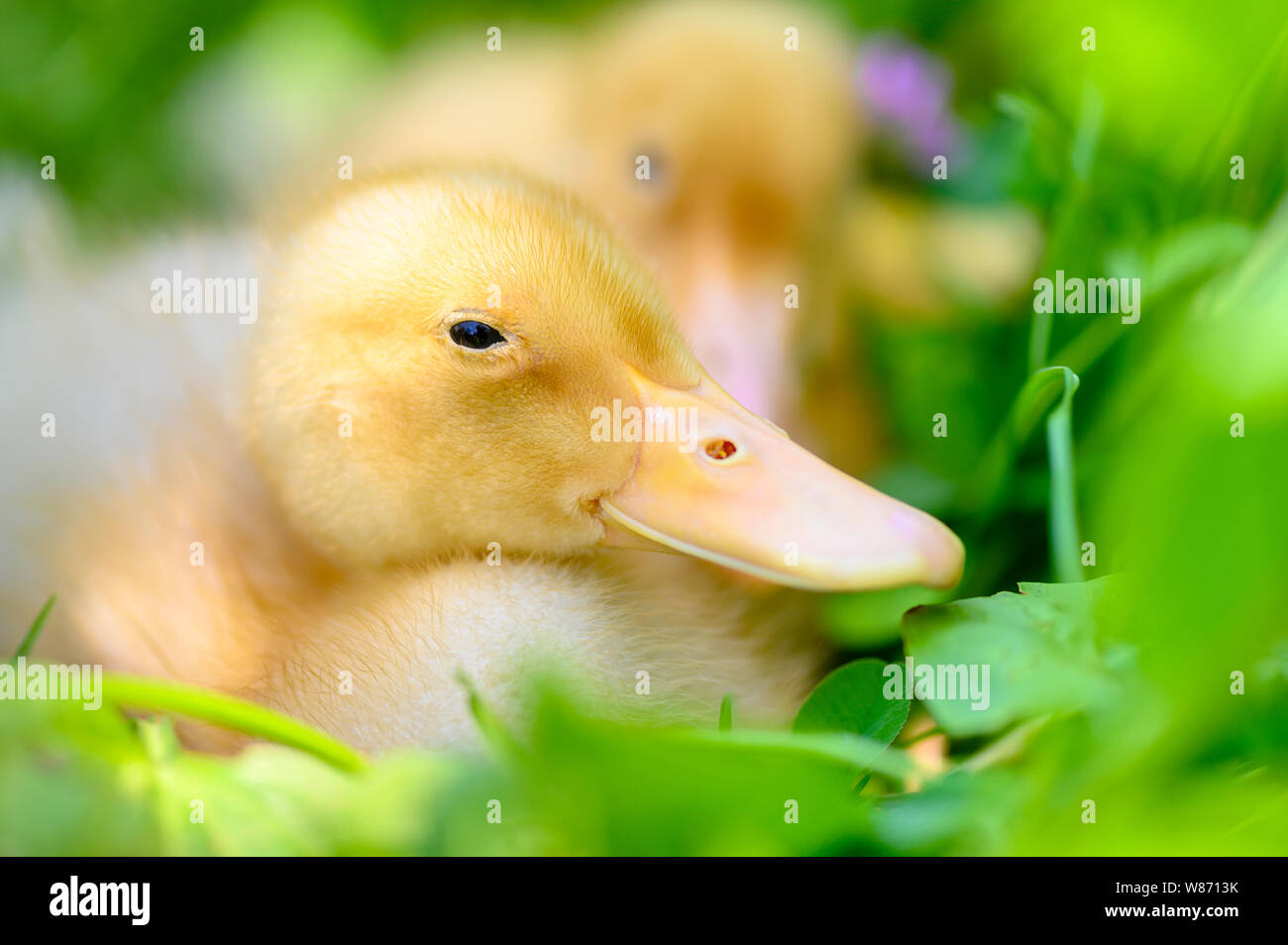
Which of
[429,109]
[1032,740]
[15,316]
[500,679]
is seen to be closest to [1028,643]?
[1032,740]

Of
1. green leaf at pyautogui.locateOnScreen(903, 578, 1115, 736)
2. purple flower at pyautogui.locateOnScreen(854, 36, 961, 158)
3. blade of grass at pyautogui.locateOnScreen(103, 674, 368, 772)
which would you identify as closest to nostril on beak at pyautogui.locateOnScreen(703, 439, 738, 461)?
green leaf at pyautogui.locateOnScreen(903, 578, 1115, 736)

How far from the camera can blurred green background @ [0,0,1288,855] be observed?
2.38ft

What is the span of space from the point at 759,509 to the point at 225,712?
1.76ft

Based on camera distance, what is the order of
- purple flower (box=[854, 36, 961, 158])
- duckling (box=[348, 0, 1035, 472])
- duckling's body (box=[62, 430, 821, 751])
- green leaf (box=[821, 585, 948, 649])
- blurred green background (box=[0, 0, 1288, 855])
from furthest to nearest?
purple flower (box=[854, 36, 961, 158]) → duckling (box=[348, 0, 1035, 472]) → green leaf (box=[821, 585, 948, 649]) → duckling's body (box=[62, 430, 821, 751]) → blurred green background (box=[0, 0, 1288, 855])

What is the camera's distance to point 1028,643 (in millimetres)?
898

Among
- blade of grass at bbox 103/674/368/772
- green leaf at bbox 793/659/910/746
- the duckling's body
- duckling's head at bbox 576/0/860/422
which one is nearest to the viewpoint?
blade of grass at bbox 103/674/368/772

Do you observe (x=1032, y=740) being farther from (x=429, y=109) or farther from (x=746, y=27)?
(x=429, y=109)

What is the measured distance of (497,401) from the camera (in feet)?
4.14

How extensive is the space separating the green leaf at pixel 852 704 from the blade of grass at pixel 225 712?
39 centimetres

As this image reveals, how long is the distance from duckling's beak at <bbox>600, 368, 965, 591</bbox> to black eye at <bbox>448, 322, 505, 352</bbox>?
0.15m

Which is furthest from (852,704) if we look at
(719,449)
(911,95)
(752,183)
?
(911,95)

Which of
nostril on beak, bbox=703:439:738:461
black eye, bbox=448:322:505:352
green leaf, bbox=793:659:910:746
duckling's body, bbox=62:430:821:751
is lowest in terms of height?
green leaf, bbox=793:659:910:746

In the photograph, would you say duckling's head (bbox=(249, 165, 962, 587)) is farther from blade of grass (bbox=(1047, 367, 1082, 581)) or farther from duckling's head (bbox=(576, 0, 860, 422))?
duckling's head (bbox=(576, 0, 860, 422))

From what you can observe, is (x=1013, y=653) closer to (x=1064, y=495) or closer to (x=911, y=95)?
(x=1064, y=495)
